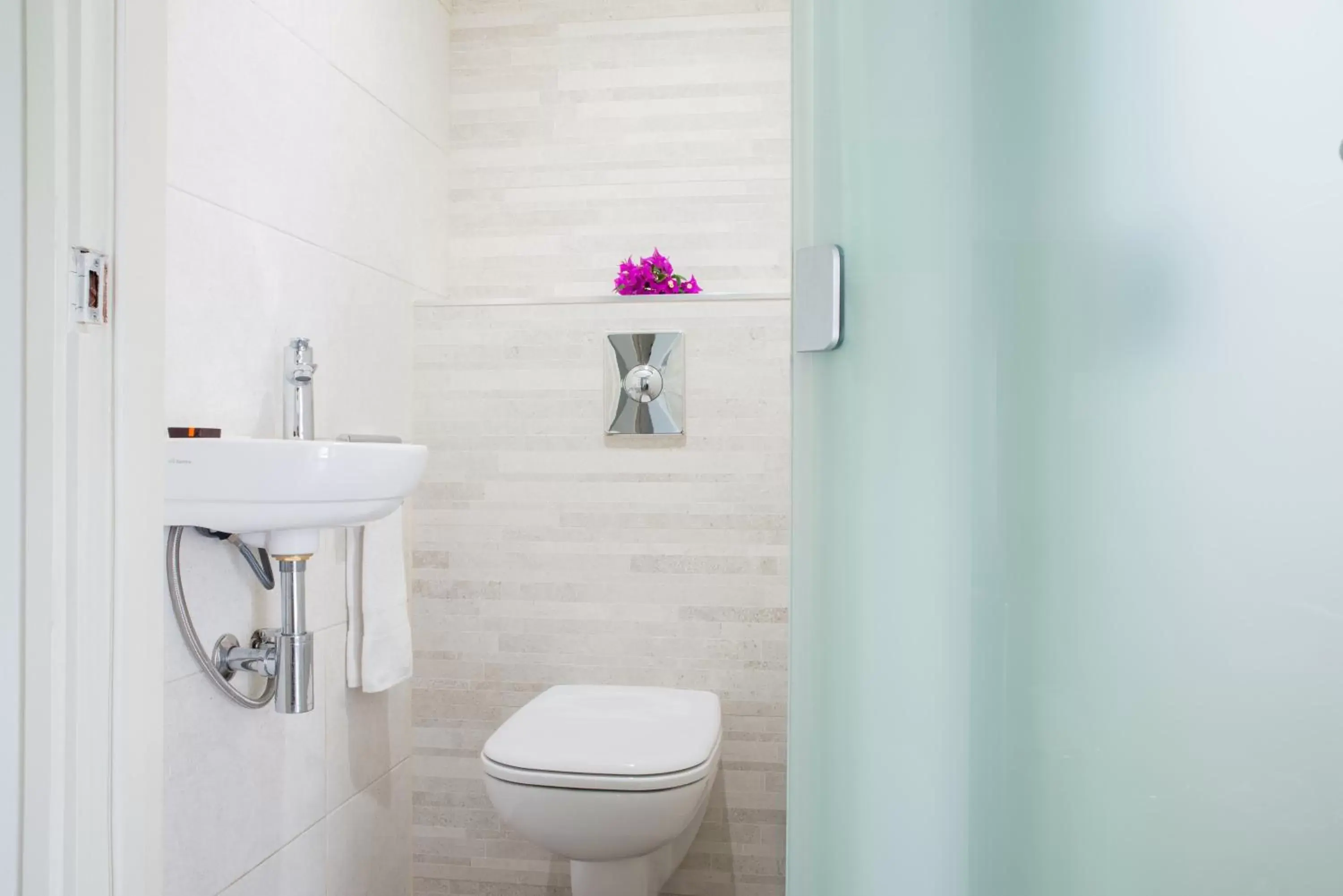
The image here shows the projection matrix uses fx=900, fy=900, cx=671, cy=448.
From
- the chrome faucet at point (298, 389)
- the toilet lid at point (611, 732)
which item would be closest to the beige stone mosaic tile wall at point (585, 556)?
the toilet lid at point (611, 732)

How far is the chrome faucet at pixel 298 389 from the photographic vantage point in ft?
4.88

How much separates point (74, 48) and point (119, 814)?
73 centimetres

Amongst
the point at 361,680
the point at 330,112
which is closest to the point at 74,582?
the point at 361,680

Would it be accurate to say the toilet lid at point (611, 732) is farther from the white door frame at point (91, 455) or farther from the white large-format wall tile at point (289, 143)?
the white large-format wall tile at point (289, 143)

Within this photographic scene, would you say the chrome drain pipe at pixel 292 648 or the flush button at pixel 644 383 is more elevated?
the flush button at pixel 644 383

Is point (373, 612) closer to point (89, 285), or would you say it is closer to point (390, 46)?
point (89, 285)

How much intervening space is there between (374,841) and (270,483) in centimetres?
109

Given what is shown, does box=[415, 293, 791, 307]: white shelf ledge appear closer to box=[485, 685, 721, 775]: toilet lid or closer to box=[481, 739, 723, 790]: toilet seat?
box=[485, 685, 721, 775]: toilet lid

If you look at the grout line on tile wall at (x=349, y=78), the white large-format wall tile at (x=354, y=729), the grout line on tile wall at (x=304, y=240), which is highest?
the grout line on tile wall at (x=349, y=78)

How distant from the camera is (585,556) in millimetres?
2092

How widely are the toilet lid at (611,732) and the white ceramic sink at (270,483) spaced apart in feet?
1.67

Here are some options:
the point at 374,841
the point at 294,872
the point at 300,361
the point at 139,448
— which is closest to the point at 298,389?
the point at 300,361

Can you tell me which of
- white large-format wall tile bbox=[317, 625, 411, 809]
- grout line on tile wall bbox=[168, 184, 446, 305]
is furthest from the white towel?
grout line on tile wall bbox=[168, 184, 446, 305]

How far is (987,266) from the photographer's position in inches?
17.2
